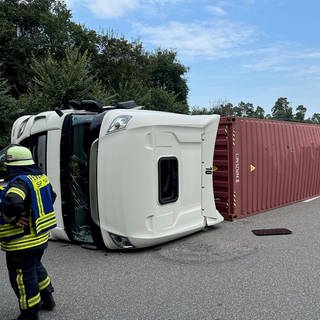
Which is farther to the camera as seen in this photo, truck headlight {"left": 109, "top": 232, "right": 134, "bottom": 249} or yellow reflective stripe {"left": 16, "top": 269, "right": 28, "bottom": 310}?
truck headlight {"left": 109, "top": 232, "right": 134, "bottom": 249}

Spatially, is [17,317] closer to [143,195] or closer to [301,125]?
[143,195]

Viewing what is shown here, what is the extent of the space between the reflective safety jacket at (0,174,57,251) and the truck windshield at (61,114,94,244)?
99.8 inches

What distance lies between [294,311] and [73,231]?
3687 mm

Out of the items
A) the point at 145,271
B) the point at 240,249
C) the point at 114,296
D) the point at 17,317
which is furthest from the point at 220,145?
the point at 17,317

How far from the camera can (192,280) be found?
16.8ft

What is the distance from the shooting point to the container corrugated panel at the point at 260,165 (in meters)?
9.06

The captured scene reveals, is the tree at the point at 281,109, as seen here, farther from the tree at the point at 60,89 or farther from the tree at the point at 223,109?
the tree at the point at 60,89

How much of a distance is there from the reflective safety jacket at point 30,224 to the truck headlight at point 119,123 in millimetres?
2363

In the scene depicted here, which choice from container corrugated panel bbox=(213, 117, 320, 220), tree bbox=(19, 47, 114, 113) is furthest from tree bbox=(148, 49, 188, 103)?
container corrugated panel bbox=(213, 117, 320, 220)

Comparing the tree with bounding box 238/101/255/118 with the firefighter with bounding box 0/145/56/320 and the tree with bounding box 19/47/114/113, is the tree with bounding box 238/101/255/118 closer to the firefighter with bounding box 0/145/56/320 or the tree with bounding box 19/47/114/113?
the tree with bounding box 19/47/114/113

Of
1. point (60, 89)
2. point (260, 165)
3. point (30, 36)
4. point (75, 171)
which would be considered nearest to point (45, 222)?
point (75, 171)

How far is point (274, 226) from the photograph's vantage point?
838 centimetres

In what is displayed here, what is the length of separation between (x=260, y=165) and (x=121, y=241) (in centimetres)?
490

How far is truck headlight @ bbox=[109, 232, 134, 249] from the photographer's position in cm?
620
